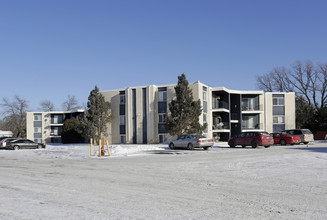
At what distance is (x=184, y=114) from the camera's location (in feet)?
120

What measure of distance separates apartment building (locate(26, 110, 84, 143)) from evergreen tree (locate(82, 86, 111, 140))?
17.2 m

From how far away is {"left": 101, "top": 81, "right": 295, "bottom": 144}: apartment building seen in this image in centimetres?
4209

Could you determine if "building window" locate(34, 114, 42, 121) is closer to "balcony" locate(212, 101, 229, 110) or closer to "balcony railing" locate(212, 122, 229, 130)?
"balcony" locate(212, 101, 229, 110)

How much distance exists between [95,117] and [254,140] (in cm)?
2056

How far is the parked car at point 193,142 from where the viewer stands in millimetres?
27800

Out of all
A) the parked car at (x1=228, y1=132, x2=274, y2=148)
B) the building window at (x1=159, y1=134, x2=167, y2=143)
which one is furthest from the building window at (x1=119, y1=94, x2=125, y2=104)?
the parked car at (x1=228, y1=132, x2=274, y2=148)

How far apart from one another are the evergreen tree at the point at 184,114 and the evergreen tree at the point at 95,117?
9.78 metres

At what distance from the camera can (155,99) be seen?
42.5 meters

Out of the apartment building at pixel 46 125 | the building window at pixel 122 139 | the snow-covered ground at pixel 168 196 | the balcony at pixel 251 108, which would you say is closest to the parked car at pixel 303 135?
the balcony at pixel 251 108

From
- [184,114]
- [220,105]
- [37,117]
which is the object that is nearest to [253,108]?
[220,105]

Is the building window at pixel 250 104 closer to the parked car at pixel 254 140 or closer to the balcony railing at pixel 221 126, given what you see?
the balcony railing at pixel 221 126

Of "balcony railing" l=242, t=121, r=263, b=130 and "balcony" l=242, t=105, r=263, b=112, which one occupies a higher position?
"balcony" l=242, t=105, r=263, b=112

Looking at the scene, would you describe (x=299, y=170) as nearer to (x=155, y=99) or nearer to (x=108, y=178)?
(x=108, y=178)

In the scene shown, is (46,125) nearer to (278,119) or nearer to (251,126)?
(251,126)
